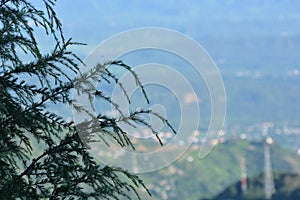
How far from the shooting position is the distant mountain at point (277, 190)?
86938mm

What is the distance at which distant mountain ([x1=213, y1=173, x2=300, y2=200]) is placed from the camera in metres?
86.9

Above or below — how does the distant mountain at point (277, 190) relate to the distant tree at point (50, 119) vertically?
above

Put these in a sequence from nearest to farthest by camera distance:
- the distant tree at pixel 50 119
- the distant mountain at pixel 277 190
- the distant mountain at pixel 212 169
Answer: the distant tree at pixel 50 119
the distant mountain at pixel 277 190
the distant mountain at pixel 212 169

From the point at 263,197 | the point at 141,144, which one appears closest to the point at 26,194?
the point at 263,197

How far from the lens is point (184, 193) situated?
13650 centimetres

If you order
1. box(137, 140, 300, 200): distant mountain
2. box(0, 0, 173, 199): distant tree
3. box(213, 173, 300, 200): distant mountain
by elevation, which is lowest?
box(0, 0, 173, 199): distant tree

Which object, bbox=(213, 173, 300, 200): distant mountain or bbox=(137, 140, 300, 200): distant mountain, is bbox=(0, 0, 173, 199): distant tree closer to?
bbox=(213, 173, 300, 200): distant mountain

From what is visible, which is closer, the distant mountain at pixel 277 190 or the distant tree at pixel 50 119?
the distant tree at pixel 50 119

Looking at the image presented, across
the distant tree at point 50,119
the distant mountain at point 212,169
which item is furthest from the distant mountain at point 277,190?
the distant tree at point 50,119

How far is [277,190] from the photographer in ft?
289

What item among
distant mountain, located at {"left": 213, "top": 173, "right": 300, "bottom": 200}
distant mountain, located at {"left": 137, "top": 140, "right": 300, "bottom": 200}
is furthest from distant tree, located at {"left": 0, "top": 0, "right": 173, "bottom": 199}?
distant mountain, located at {"left": 137, "top": 140, "right": 300, "bottom": 200}

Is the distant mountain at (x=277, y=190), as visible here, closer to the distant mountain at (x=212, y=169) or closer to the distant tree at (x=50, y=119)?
the distant mountain at (x=212, y=169)

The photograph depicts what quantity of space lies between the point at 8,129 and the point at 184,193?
437 ft

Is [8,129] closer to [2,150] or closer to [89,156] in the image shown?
[2,150]
